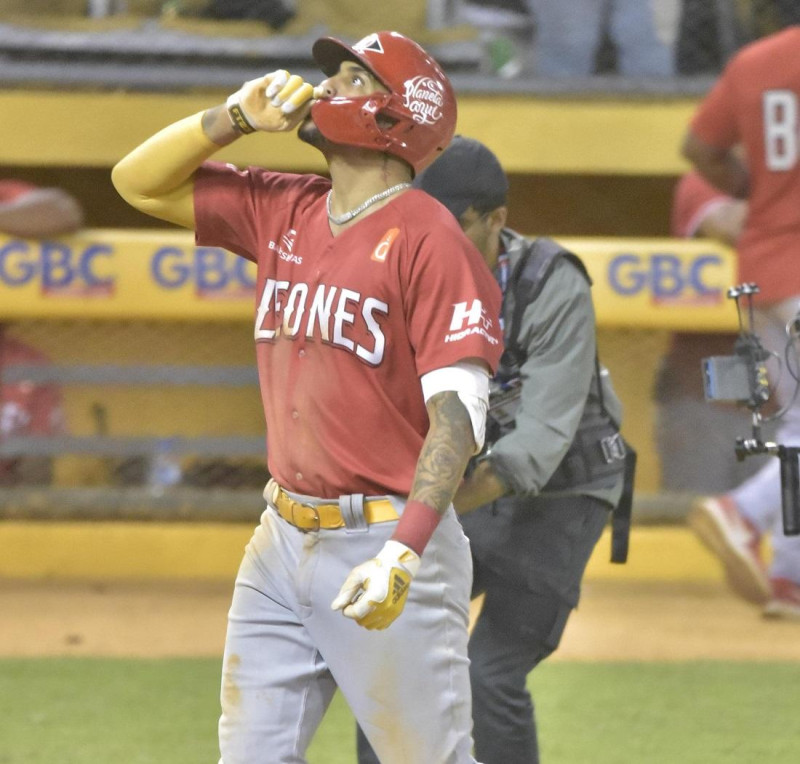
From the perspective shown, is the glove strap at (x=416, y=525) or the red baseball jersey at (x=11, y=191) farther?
the red baseball jersey at (x=11, y=191)

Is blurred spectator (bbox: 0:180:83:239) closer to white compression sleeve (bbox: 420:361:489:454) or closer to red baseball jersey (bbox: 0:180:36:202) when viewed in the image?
red baseball jersey (bbox: 0:180:36:202)

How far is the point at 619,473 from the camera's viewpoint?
3.54 m

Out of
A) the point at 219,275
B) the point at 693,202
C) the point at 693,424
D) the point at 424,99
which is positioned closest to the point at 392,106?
the point at 424,99

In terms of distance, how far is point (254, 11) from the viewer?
7410 mm

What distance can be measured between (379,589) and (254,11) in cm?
561

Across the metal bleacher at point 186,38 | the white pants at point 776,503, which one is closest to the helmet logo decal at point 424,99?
the white pants at point 776,503

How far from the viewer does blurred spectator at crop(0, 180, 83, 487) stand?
6.57 metres

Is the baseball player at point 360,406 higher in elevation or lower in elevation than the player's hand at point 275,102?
lower

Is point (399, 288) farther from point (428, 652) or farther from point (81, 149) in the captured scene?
point (81, 149)

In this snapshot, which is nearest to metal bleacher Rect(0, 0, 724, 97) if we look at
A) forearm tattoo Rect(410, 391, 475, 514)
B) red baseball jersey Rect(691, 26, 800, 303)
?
red baseball jersey Rect(691, 26, 800, 303)

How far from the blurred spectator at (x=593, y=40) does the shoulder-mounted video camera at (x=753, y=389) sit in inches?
162

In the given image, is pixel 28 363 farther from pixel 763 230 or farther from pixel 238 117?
pixel 238 117

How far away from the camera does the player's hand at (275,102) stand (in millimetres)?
2740

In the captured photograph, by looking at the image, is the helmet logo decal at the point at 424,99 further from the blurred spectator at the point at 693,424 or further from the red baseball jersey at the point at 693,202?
the blurred spectator at the point at 693,424
